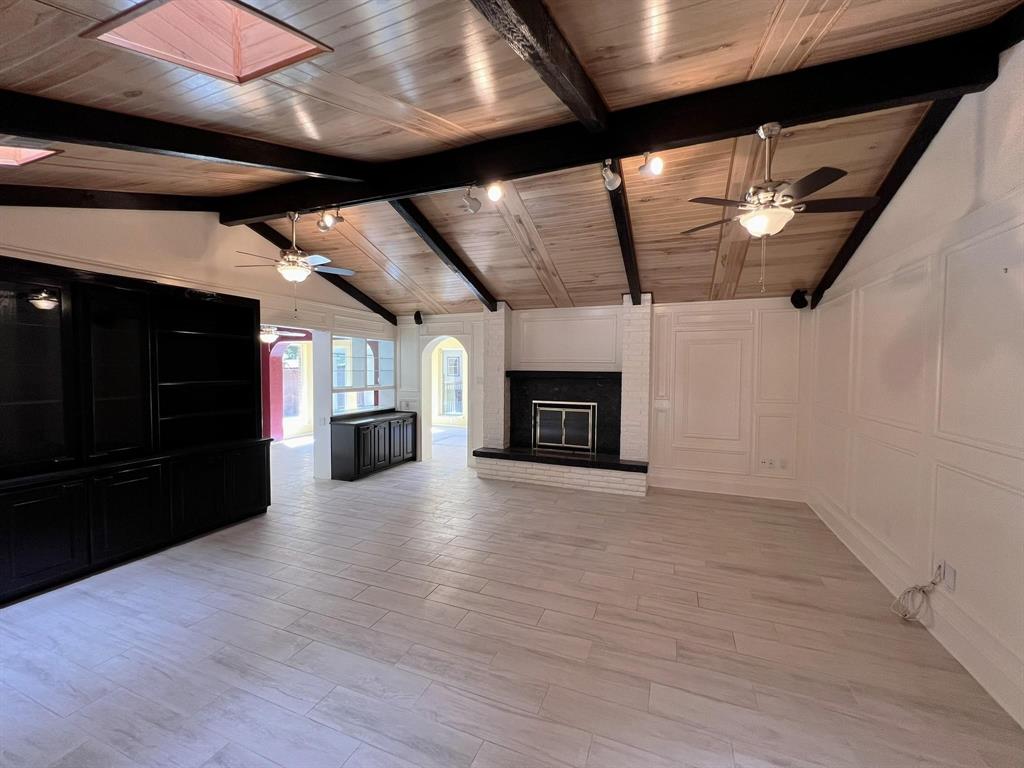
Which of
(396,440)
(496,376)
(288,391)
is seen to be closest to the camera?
(496,376)

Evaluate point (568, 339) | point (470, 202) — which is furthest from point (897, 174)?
point (568, 339)

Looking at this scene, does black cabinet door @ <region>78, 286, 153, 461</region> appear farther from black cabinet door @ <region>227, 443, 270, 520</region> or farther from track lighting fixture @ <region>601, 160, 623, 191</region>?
track lighting fixture @ <region>601, 160, 623, 191</region>

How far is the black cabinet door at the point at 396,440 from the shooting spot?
698 cm

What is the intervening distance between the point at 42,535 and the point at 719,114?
5.67 meters

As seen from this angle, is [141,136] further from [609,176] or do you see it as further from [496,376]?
[496,376]

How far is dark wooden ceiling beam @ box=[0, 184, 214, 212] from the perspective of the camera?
3.08m

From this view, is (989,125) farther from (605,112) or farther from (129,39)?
(129,39)

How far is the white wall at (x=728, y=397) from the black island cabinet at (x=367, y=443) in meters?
4.23

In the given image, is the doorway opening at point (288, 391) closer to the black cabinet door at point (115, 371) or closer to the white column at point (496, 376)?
the white column at point (496, 376)

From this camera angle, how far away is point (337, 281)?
623cm

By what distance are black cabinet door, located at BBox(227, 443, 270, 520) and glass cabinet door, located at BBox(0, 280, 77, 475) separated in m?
1.34

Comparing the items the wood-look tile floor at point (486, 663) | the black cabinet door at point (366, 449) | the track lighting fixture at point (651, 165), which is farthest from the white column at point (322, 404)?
the track lighting fixture at point (651, 165)

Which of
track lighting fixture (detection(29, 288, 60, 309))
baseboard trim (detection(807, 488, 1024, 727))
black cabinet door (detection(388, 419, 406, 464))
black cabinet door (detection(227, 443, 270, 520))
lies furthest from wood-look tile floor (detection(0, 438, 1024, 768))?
black cabinet door (detection(388, 419, 406, 464))

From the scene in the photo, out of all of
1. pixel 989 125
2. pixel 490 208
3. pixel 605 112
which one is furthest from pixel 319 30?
pixel 989 125
